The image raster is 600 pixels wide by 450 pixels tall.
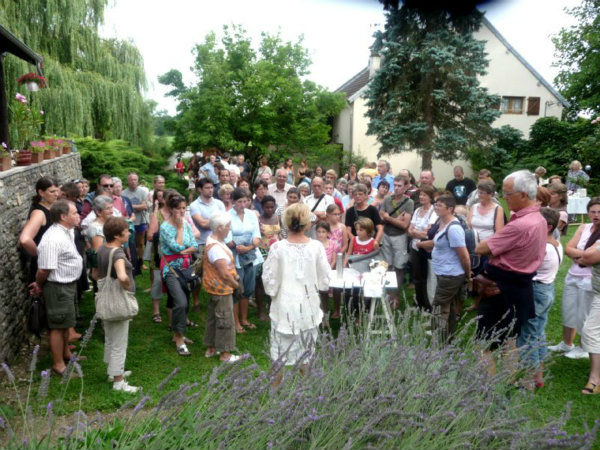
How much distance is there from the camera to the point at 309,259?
14.4 ft

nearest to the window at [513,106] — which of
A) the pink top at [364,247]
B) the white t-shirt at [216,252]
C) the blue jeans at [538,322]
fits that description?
the pink top at [364,247]

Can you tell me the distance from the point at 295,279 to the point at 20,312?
3483 millimetres

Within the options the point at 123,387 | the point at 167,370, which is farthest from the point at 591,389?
the point at 123,387

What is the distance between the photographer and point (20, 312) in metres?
5.77

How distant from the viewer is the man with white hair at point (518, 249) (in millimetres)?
4031

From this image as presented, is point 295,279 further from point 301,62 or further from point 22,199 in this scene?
point 301,62

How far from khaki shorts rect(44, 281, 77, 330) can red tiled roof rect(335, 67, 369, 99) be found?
28.2 meters

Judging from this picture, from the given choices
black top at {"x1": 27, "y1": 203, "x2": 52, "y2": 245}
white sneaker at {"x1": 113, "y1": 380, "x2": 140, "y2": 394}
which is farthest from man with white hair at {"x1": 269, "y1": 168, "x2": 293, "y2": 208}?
white sneaker at {"x1": 113, "y1": 380, "x2": 140, "y2": 394}

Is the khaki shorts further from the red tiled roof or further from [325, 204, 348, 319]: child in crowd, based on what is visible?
the red tiled roof

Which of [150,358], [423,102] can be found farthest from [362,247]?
[423,102]

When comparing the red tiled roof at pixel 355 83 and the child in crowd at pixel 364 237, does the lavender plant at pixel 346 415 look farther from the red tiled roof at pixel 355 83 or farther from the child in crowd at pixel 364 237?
the red tiled roof at pixel 355 83

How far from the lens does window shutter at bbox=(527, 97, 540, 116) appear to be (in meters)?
29.1

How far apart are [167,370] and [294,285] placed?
191cm

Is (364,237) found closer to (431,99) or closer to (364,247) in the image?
(364,247)
